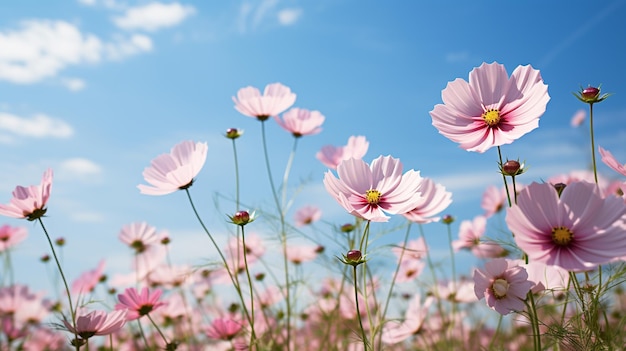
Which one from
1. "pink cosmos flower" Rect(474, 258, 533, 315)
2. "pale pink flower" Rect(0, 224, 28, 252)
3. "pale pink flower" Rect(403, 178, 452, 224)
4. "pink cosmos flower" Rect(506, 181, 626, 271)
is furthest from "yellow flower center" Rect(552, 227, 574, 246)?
"pale pink flower" Rect(0, 224, 28, 252)

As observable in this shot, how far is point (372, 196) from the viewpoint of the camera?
1066 mm

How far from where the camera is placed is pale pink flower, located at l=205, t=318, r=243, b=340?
1.70m

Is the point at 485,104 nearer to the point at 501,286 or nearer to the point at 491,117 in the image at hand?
the point at 491,117

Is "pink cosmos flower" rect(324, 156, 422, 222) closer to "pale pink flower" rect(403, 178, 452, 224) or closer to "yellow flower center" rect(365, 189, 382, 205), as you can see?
"yellow flower center" rect(365, 189, 382, 205)

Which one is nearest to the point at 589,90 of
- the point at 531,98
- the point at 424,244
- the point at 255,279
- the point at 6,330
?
the point at 531,98

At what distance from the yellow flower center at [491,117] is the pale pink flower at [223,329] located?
99cm

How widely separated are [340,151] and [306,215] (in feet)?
2.50

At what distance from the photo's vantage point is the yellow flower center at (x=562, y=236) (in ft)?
2.61

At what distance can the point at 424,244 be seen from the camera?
7.40ft

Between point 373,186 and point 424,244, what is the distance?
1222mm

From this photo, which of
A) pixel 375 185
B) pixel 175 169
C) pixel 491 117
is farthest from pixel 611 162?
pixel 175 169

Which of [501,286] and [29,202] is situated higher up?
[29,202]

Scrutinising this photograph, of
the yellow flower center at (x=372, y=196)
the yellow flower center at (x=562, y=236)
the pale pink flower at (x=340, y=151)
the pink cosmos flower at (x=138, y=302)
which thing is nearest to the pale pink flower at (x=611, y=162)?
the yellow flower center at (x=562, y=236)

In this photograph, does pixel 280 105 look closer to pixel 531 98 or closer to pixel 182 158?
pixel 182 158
